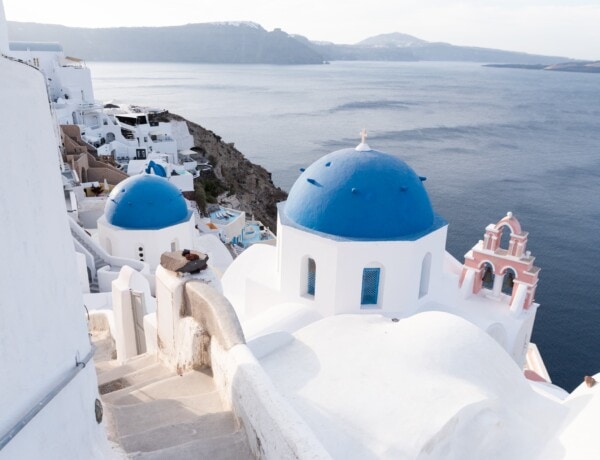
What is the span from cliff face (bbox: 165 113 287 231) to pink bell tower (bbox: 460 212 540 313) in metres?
26.8

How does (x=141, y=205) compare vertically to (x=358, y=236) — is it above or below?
below

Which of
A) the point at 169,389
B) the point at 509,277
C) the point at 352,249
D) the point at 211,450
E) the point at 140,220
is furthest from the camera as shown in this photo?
the point at 140,220

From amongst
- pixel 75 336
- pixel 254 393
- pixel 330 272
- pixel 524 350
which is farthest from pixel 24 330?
pixel 524 350

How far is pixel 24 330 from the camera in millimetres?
2953

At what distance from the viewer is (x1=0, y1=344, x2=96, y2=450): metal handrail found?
2.80 meters

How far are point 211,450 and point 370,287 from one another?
5978 mm

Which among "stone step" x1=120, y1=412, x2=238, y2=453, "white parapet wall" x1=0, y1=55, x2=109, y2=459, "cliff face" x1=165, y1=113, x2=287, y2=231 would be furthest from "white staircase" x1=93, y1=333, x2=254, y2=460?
"cliff face" x1=165, y1=113, x2=287, y2=231

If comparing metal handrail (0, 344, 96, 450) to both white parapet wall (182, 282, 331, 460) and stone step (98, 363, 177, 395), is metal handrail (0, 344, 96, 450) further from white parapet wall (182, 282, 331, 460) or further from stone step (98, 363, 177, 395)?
stone step (98, 363, 177, 395)

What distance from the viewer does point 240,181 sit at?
43875mm

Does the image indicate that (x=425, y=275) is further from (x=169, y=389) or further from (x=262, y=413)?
(x=262, y=413)

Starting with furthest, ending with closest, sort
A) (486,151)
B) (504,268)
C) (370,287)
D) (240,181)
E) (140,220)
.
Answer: (486,151), (240,181), (140,220), (504,268), (370,287)

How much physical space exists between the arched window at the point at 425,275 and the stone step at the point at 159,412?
5.97m

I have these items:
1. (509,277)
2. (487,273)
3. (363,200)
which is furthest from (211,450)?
(509,277)

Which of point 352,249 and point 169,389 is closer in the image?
point 169,389
